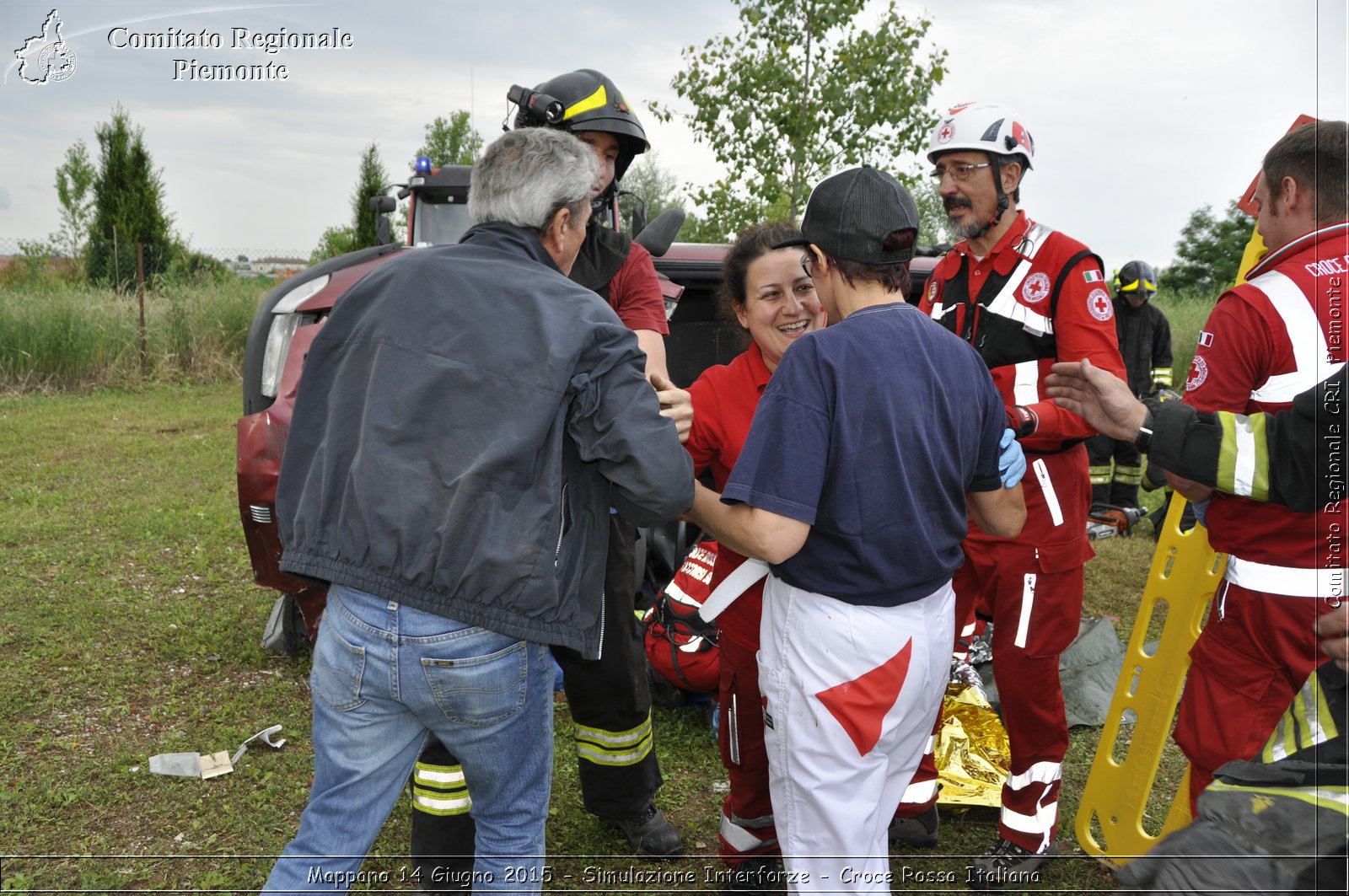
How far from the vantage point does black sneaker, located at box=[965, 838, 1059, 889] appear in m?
3.19

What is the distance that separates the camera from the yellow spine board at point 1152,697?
117 inches

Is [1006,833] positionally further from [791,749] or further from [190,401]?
[190,401]

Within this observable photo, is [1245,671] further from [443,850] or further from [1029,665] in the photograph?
[443,850]

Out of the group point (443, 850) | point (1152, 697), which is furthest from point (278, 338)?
point (1152, 697)

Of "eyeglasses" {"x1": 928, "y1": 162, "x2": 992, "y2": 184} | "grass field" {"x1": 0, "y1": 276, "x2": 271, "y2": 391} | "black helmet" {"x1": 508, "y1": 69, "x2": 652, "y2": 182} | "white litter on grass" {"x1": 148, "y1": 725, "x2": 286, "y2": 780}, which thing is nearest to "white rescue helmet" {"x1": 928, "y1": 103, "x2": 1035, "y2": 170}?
"eyeglasses" {"x1": 928, "y1": 162, "x2": 992, "y2": 184}

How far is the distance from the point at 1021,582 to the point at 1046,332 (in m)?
0.82

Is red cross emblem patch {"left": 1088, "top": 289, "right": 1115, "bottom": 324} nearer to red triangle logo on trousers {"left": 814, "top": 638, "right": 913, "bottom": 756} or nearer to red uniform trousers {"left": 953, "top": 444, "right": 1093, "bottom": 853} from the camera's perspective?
red uniform trousers {"left": 953, "top": 444, "right": 1093, "bottom": 853}

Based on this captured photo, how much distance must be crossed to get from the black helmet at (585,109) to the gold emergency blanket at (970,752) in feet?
7.99

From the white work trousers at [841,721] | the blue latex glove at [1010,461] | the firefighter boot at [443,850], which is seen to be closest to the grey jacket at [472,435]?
the white work trousers at [841,721]

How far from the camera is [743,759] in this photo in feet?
9.64

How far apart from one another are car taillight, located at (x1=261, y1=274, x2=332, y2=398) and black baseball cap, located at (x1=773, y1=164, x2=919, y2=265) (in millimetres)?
3259

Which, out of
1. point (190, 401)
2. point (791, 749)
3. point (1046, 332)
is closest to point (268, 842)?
point (791, 749)

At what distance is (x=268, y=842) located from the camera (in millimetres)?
3371

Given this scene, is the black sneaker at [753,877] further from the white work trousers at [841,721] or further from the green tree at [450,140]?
the green tree at [450,140]
